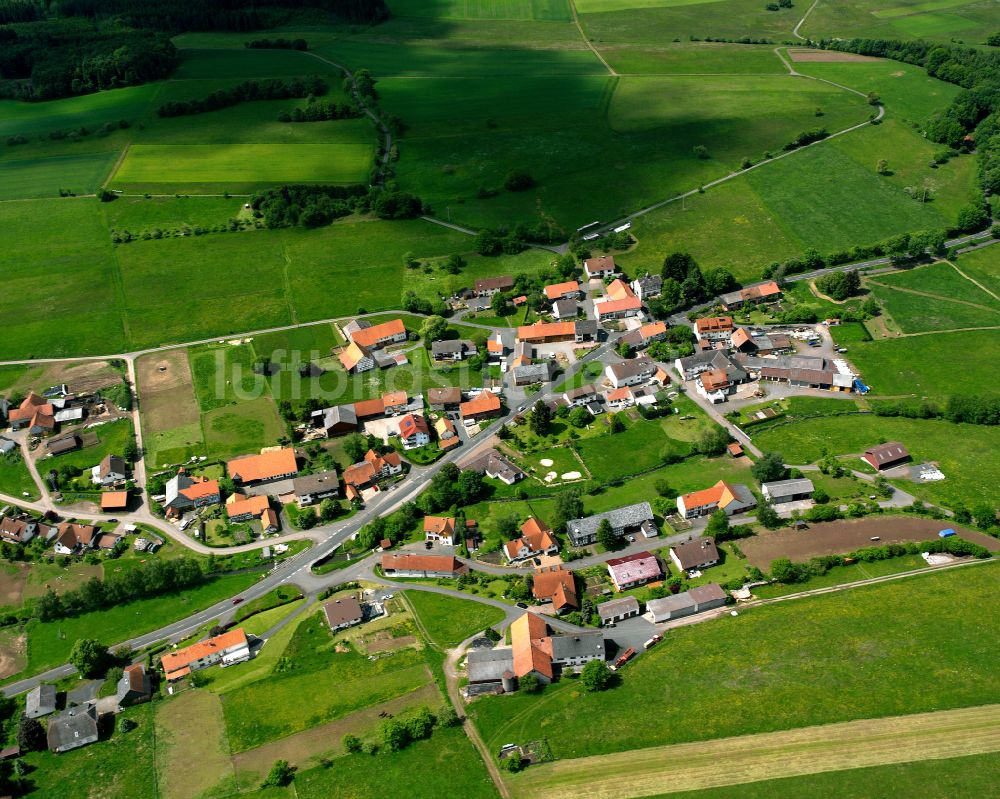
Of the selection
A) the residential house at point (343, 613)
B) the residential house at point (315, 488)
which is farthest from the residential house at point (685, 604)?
the residential house at point (315, 488)

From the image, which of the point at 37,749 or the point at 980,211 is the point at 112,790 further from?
the point at 980,211

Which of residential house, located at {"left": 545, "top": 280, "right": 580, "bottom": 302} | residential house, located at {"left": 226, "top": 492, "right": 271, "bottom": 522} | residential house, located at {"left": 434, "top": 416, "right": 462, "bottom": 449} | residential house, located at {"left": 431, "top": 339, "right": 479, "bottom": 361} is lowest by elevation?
residential house, located at {"left": 226, "top": 492, "right": 271, "bottom": 522}

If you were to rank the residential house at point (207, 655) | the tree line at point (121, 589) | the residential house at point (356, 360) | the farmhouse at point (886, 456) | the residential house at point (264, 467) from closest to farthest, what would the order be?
the residential house at point (207, 655)
the tree line at point (121, 589)
the farmhouse at point (886, 456)
the residential house at point (264, 467)
the residential house at point (356, 360)

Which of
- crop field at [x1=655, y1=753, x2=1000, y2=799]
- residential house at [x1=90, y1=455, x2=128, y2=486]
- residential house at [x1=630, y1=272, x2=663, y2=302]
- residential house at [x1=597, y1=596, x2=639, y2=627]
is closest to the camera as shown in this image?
crop field at [x1=655, y1=753, x2=1000, y2=799]

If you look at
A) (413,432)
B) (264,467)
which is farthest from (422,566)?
(264,467)

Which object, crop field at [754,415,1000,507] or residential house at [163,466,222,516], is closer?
crop field at [754,415,1000,507]

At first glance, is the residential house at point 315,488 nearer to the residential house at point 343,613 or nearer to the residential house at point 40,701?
the residential house at point 343,613

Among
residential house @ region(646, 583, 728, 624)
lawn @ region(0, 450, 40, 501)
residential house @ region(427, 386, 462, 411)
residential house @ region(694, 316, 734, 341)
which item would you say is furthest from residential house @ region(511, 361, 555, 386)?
lawn @ region(0, 450, 40, 501)

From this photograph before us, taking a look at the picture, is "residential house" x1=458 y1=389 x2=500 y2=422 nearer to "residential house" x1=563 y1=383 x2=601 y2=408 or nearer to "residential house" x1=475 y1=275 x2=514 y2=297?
"residential house" x1=563 y1=383 x2=601 y2=408

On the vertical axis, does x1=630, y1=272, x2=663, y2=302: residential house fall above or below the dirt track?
above
